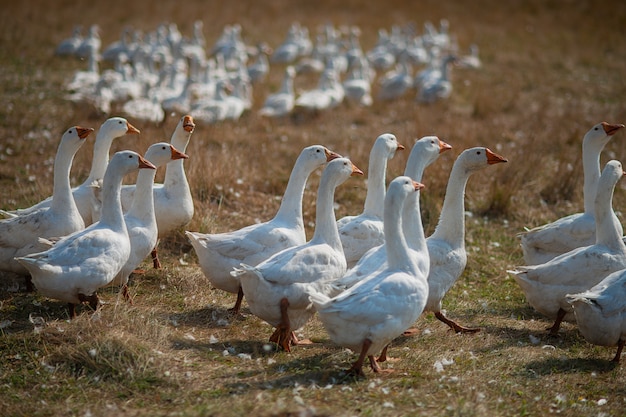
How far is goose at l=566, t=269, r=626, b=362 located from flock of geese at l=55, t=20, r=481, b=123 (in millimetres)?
8035

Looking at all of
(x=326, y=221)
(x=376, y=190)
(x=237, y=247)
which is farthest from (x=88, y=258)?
(x=376, y=190)

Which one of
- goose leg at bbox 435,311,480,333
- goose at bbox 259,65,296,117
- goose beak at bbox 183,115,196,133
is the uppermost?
goose at bbox 259,65,296,117

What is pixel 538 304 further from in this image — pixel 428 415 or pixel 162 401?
pixel 162 401

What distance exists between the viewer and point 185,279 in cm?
774

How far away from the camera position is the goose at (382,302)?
5422 mm

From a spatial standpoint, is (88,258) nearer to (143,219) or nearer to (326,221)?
(143,219)

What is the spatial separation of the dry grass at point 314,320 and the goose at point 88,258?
0.27 meters

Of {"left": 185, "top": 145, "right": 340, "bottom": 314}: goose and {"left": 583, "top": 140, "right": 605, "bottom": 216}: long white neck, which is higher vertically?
{"left": 583, "top": 140, "right": 605, "bottom": 216}: long white neck

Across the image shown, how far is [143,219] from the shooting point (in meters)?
7.29

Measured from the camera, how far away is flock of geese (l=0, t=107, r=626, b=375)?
5734 mm

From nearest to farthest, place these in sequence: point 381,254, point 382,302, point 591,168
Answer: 1. point 382,302
2. point 381,254
3. point 591,168

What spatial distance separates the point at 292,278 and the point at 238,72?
46.1 feet

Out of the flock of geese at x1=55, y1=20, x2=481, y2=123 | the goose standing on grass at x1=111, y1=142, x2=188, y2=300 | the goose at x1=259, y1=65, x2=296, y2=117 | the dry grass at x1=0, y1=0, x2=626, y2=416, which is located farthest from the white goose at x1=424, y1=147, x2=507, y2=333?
the goose at x1=259, y1=65, x2=296, y2=117

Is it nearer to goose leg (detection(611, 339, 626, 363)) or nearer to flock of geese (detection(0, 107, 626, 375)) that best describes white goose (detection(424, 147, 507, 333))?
flock of geese (detection(0, 107, 626, 375))
